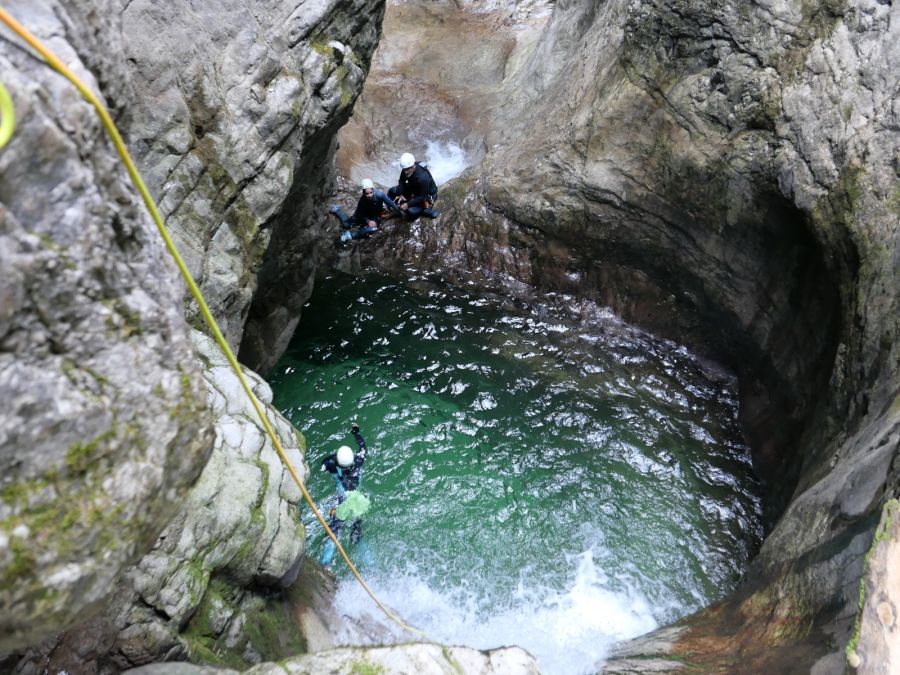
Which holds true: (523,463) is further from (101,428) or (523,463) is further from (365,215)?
(101,428)

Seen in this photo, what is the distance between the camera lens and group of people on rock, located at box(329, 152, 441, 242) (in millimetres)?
11672

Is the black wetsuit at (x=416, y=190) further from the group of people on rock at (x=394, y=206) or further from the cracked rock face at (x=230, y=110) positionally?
the cracked rock face at (x=230, y=110)

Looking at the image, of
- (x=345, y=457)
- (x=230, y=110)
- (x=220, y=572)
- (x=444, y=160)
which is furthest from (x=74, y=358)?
(x=444, y=160)

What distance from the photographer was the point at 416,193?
39.0 ft

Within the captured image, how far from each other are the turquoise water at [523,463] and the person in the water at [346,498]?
0.74ft

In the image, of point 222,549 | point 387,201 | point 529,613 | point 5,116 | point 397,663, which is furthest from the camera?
point 387,201

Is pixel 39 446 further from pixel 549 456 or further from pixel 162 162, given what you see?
pixel 549 456

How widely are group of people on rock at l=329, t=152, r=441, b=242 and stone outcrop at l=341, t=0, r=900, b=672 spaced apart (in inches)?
16.1

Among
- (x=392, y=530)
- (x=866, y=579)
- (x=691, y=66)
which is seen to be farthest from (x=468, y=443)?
(x=691, y=66)

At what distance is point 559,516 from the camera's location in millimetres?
7984

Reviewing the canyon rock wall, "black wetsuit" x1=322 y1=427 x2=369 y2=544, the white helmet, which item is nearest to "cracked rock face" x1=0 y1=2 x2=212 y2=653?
the canyon rock wall

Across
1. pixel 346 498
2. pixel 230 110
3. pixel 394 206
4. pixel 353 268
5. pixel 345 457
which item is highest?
pixel 394 206

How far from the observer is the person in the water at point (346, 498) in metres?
7.36

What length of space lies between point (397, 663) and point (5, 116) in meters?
3.32
